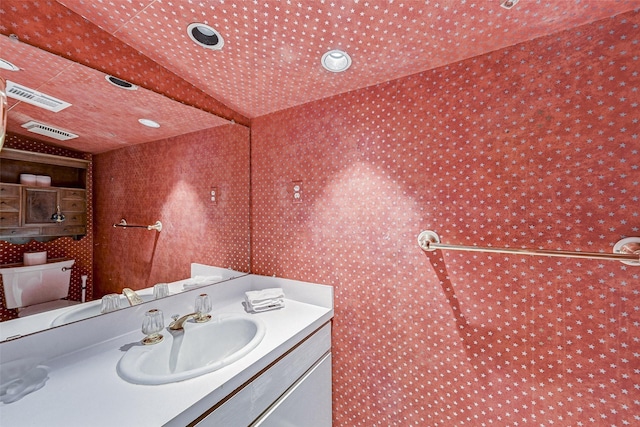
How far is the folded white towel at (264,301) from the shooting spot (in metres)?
1.27

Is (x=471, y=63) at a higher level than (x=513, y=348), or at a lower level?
higher

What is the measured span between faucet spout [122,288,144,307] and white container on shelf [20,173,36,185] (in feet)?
1.62

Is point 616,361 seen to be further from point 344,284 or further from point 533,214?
point 344,284

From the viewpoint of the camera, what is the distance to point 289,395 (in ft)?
3.26

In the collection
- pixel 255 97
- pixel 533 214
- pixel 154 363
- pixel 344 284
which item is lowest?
pixel 154 363

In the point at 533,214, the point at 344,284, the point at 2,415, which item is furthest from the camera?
the point at 344,284

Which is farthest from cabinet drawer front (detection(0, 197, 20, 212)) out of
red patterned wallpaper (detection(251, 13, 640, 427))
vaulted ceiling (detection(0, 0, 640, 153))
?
red patterned wallpaper (detection(251, 13, 640, 427))

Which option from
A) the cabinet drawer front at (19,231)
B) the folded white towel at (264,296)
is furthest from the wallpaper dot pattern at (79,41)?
the folded white towel at (264,296)

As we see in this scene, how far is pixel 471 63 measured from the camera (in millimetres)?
990

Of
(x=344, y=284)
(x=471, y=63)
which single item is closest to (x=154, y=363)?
(x=344, y=284)

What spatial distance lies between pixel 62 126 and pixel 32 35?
28 centimetres

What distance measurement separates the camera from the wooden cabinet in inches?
30.1

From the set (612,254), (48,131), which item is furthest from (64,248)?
(612,254)

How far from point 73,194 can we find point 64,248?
0.20 m
